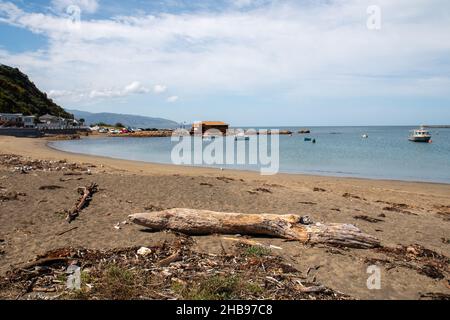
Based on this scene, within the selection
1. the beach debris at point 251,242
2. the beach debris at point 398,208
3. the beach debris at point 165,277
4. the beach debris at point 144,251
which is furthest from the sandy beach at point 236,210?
the beach debris at point 144,251

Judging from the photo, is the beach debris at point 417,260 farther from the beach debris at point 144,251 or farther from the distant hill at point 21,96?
the distant hill at point 21,96

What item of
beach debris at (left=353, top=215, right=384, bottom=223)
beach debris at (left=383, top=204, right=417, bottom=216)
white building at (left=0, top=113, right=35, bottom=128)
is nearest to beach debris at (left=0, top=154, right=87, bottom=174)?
beach debris at (left=353, top=215, right=384, bottom=223)

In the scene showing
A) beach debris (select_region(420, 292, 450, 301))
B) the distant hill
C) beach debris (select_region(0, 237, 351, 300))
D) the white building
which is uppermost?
the distant hill

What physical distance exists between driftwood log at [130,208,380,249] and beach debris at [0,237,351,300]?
1.21 metres

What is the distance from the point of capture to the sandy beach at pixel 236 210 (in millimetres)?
7730

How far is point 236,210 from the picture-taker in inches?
531

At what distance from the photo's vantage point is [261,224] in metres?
9.40

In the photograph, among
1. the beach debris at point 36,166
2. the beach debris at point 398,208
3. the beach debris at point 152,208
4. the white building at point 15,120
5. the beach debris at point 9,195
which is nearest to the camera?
the beach debris at point 9,195

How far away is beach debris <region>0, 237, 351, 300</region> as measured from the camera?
6121 millimetres

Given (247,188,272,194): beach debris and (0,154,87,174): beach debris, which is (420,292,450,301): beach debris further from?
(0,154,87,174): beach debris

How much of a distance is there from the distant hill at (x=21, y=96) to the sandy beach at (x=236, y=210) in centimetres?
9492
